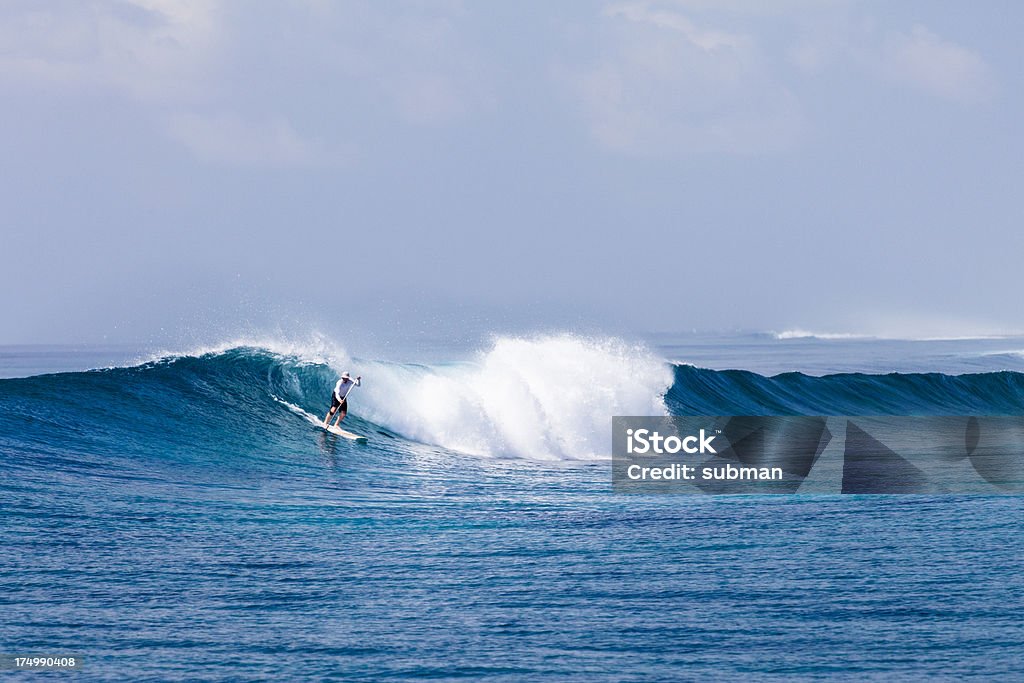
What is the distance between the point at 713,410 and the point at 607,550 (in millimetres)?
14779

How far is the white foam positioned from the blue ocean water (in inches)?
4.2

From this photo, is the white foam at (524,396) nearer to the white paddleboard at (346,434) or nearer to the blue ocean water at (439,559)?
the blue ocean water at (439,559)

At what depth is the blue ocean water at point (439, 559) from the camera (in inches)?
262

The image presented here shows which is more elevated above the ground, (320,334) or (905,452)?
(320,334)

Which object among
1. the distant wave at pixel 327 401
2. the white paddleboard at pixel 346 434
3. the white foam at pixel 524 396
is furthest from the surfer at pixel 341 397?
the white foam at pixel 524 396

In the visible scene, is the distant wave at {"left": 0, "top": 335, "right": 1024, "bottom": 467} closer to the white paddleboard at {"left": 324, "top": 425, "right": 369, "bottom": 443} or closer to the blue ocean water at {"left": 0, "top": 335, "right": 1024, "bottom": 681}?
the blue ocean water at {"left": 0, "top": 335, "right": 1024, "bottom": 681}

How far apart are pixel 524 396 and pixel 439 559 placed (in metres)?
9.86

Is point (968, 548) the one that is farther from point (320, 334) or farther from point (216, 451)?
point (320, 334)

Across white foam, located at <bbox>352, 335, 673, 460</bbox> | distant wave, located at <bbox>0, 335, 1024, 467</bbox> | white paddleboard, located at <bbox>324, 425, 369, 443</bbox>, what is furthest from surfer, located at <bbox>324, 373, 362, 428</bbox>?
white foam, located at <bbox>352, 335, 673, 460</bbox>

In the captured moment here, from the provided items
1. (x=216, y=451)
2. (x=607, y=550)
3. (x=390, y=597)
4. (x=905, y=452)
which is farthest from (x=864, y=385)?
(x=390, y=597)

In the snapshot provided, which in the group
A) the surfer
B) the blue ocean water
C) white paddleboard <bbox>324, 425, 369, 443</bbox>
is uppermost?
the surfer

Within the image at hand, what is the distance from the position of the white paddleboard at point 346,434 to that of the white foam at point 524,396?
121 centimetres

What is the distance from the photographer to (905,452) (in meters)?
17.4

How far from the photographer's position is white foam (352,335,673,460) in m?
17.4
